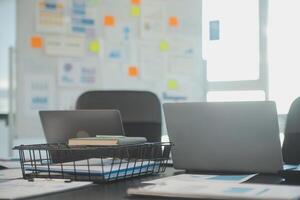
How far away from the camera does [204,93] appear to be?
399cm

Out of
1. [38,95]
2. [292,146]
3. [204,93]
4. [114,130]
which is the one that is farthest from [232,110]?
[204,93]

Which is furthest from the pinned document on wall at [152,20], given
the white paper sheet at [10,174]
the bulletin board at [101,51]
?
the white paper sheet at [10,174]

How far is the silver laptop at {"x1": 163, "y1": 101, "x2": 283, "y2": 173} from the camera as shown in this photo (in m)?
1.07

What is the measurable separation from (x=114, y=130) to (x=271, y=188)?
0.62m

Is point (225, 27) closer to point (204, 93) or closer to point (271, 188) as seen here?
point (204, 93)

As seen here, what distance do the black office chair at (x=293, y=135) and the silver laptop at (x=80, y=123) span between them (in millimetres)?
585

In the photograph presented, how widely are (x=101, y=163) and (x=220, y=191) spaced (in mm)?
366

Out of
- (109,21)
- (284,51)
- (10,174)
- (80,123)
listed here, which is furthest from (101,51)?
(10,174)

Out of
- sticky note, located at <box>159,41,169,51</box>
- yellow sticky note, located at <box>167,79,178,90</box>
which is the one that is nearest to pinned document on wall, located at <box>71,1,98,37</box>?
sticky note, located at <box>159,41,169,51</box>

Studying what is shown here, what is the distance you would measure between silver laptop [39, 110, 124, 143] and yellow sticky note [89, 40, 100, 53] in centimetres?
200

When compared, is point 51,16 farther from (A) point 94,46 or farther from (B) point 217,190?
(B) point 217,190

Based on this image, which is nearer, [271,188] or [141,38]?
[271,188]

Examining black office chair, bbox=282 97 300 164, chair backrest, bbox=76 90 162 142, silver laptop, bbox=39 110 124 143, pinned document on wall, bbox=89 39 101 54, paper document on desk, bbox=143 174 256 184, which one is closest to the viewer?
paper document on desk, bbox=143 174 256 184

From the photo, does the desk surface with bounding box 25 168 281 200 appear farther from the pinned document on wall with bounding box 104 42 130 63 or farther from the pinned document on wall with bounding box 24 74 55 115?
the pinned document on wall with bounding box 104 42 130 63
